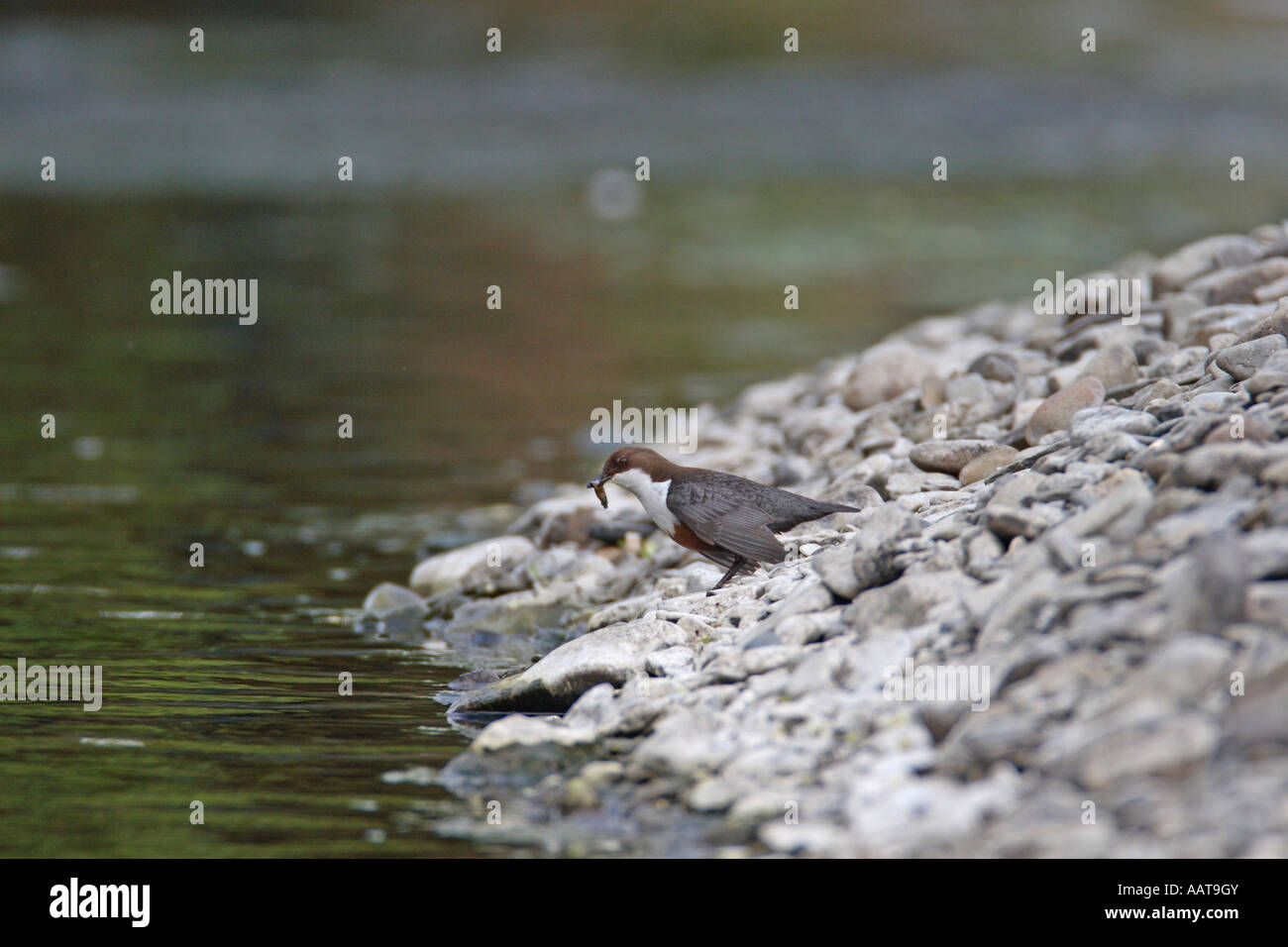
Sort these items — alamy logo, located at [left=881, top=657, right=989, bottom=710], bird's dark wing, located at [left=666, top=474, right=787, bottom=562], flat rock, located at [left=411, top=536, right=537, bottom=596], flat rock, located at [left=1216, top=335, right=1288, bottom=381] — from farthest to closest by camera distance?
flat rock, located at [left=411, top=536, right=537, bottom=596] < bird's dark wing, located at [left=666, top=474, right=787, bottom=562] < flat rock, located at [left=1216, top=335, right=1288, bottom=381] < alamy logo, located at [left=881, top=657, right=989, bottom=710]

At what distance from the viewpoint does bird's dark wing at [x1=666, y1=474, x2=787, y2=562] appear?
7301mm

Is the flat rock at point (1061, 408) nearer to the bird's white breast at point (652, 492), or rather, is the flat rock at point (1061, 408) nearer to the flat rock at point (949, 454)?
the flat rock at point (949, 454)

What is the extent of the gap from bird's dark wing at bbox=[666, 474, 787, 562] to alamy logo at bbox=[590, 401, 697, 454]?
5171mm

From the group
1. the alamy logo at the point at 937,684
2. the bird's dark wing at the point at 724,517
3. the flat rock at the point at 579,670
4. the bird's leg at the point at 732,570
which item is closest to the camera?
the alamy logo at the point at 937,684

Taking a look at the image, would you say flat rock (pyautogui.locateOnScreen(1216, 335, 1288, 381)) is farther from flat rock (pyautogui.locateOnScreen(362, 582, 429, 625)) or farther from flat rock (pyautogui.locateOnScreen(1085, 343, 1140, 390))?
flat rock (pyautogui.locateOnScreen(362, 582, 429, 625))

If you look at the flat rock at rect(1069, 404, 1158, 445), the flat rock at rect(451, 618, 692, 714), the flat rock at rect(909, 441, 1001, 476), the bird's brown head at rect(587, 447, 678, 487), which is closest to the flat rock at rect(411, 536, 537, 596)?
the bird's brown head at rect(587, 447, 678, 487)

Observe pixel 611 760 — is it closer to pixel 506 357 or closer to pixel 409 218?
A: pixel 506 357

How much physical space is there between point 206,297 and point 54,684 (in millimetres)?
18054

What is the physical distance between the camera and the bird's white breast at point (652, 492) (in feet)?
25.2

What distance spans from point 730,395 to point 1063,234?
611 inches

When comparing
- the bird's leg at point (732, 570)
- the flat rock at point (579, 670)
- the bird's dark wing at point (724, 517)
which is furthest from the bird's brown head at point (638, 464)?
the flat rock at point (579, 670)

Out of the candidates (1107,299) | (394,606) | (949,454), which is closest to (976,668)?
(949,454)

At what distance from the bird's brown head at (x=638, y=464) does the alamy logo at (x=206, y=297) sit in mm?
14167
